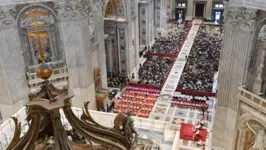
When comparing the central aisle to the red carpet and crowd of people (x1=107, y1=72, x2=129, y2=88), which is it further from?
the red carpet

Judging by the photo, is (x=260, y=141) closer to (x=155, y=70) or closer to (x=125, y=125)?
(x=125, y=125)

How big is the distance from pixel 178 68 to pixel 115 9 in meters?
7.18

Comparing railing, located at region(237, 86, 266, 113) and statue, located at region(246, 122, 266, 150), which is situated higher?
railing, located at region(237, 86, 266, 113)

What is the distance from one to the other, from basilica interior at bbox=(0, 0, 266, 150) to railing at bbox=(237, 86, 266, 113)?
0.12 feet

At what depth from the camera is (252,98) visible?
32.2 feet

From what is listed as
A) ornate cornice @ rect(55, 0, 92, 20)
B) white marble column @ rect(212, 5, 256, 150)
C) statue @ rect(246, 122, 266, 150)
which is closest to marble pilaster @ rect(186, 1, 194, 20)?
ornate cornice @ rect(55, 0, 92, 20)

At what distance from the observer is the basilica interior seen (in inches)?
161

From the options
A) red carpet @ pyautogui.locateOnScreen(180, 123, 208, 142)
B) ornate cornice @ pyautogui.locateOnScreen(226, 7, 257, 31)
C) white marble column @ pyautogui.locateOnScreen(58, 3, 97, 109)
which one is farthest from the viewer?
white marble column @ pyautogui.locateOnScreen(58, 3, 97, 109)

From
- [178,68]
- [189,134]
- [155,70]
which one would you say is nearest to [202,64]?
[178,68]

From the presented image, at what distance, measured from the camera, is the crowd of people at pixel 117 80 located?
19.4m

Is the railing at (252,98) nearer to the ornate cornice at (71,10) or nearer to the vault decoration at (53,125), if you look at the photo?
the vault decoration at (53,125)

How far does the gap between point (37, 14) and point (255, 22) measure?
9.12 m

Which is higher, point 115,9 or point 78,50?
point 115,9

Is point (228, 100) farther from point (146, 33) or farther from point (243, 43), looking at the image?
point (146, 33)
